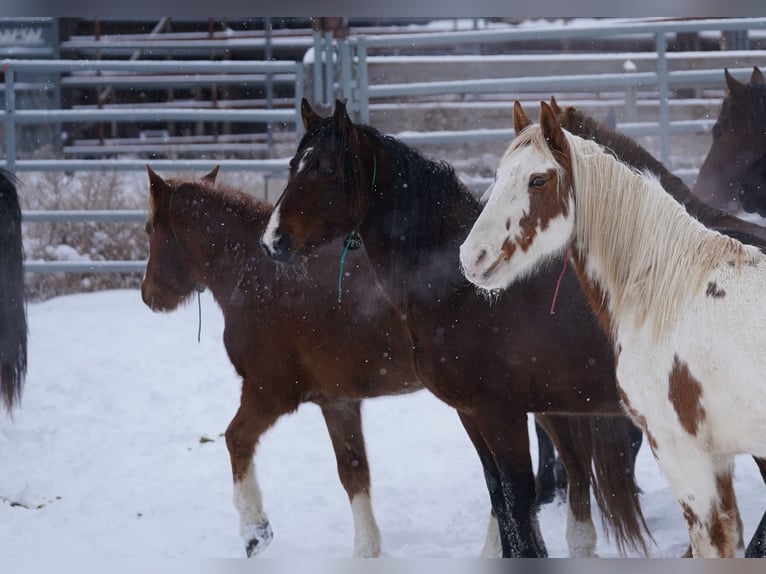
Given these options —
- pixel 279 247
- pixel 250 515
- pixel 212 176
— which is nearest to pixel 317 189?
pixel 279 247

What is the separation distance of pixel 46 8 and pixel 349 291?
5.27 feet

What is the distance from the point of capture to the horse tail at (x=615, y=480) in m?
3.40

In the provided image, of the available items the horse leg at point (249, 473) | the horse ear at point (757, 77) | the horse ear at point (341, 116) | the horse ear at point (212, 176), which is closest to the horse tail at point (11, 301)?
the horse ear at point (212, 176)

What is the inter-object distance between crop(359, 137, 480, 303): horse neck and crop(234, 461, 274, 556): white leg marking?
3.62 feet

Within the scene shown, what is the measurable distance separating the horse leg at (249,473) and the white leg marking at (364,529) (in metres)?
0.38

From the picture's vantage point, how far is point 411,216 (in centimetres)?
320

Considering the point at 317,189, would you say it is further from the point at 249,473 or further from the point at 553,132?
the point at 249,473

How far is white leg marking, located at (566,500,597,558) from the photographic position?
3557mm

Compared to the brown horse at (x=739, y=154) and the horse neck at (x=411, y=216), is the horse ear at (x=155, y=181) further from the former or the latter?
the brown horse at (x=739, y=154)

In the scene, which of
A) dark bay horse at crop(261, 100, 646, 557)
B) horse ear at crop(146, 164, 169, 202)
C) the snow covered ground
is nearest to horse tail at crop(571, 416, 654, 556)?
the snow covered ground

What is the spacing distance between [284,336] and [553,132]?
169cm

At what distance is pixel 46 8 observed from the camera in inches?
104

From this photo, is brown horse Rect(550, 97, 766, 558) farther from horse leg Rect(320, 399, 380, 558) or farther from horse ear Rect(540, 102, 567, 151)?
horse leg Rect(320, 399, 380, 558)

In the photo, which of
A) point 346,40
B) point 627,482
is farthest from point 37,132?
point 627,482
